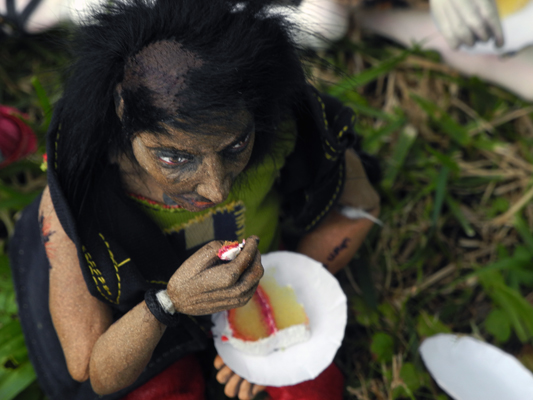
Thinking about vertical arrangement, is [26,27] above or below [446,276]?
above

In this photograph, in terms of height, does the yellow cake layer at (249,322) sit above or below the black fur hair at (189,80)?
below

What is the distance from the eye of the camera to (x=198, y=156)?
2.58ft

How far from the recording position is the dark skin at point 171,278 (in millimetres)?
787

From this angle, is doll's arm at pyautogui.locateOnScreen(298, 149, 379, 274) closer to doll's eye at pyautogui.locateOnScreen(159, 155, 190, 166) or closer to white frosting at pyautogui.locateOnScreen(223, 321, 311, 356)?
white frosting at pyautogui.locateOnScreen(223, 321, 311, 356)

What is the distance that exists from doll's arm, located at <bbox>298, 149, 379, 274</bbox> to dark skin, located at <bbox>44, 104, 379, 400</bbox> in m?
0.37

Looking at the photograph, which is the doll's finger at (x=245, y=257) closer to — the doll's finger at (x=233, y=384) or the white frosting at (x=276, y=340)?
the white frosting at (x=276, y=340)

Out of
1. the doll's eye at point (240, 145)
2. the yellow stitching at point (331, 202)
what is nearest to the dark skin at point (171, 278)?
the doll's eye at point (240, 145)

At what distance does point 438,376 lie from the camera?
128 cm

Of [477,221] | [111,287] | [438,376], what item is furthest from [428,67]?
[111,287]

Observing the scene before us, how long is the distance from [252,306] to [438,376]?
0.56 m

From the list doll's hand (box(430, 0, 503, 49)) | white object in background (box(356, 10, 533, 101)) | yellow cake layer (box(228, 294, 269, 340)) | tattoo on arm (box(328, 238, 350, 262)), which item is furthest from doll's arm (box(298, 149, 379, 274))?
white object in background (box(356, 10, 533, 101))

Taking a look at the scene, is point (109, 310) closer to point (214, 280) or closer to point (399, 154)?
point (214, 280)

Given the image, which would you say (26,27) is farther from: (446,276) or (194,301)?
(446,276)

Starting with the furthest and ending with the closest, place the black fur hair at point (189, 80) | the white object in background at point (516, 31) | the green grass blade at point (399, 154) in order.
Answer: the green grass blade at point (399, 154) → the white object in background at point (516, 31) → the black fur hair at point (189, 80)
